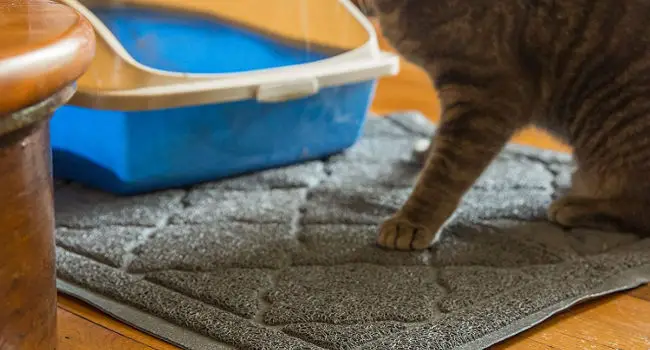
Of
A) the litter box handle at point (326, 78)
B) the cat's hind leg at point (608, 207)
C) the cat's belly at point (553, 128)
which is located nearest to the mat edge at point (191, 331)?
the cat's hind leg at point (608, 207)

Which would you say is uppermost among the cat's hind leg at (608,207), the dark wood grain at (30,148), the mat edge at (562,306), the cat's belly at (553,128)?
the dark wood grain at (30,148)

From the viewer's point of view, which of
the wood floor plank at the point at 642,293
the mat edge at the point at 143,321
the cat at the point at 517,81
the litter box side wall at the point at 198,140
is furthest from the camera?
the litter box side wall at the point at 198,140

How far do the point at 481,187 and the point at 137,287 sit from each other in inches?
29.4

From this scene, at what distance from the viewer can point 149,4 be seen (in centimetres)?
160

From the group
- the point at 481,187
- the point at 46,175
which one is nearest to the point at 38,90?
the point at 46,175

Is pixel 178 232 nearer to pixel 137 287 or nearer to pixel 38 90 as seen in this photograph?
pixel 137 287

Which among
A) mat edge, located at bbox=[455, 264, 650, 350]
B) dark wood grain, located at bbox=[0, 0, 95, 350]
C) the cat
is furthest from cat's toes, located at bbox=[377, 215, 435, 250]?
dark wood grain, located at bbox=[0, 0, 95, 350]

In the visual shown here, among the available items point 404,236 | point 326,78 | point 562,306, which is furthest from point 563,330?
point 326,78

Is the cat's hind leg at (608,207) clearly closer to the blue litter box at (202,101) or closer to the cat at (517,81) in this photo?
the cat at (517,81)

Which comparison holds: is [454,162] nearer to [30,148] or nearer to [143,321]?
[143,321]

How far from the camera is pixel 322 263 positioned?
3.67ft

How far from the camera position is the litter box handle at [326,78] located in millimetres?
1360

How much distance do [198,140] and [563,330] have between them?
722 millimetres

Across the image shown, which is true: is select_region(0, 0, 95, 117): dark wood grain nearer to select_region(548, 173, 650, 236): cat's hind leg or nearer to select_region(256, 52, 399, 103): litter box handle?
select_region(256, 52, 399, 103): litter box handle
